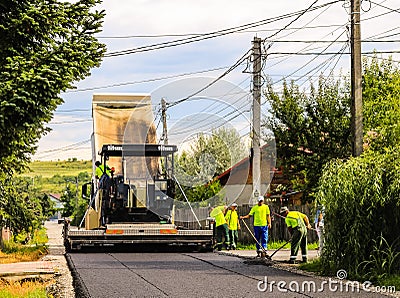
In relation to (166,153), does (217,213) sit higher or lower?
lower

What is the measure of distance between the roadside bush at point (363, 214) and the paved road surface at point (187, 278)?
0.85 m

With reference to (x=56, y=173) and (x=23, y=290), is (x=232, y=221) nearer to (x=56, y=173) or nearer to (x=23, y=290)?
(x=23, y=290)

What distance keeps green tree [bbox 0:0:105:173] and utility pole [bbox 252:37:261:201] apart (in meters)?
12.5

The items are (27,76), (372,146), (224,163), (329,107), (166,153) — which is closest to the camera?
(27,76)

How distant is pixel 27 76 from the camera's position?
42.1 ft

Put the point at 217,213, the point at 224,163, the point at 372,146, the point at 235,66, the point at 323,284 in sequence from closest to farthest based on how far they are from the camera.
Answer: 1. the point at 323,284
2. the point at 372,146
3. the point at 217,213
4. the point at 235,66
5. the point at 224,163

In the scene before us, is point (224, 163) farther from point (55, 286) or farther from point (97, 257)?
point (55, 286)

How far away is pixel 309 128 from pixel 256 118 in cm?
584

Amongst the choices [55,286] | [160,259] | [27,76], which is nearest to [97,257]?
[160,259]

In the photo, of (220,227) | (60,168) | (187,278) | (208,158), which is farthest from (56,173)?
(187,278)

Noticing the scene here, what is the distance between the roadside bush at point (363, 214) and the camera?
596 inches

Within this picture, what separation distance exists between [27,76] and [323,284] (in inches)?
248

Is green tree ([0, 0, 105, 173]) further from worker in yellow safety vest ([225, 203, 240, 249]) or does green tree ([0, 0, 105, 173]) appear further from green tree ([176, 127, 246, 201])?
green tree ([176, 127, 246, 201])

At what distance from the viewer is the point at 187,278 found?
1524cm
